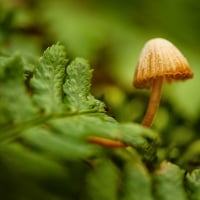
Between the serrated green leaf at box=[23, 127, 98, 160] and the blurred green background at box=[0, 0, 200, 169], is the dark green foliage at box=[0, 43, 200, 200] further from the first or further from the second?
the blurred green background at box=[0, 0, 200, 169]

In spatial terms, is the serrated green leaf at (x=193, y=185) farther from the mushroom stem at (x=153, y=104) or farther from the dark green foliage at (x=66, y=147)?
the mushroom stem at (x=153, y=104)

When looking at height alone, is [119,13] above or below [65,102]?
above

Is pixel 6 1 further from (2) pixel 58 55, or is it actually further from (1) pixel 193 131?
(2) pixel 58 55

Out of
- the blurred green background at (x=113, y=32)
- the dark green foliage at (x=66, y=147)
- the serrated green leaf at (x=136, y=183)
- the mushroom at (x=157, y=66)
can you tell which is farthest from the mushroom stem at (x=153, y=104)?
the blurred green background at (x=113, y=32)

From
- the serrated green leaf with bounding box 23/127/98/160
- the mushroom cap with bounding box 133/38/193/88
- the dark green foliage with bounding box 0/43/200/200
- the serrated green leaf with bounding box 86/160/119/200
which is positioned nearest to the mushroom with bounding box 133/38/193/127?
the mushroom cap with bounding box 133/38/193/88

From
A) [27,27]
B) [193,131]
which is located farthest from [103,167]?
[27,27]
